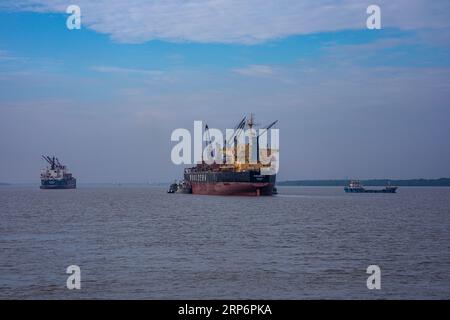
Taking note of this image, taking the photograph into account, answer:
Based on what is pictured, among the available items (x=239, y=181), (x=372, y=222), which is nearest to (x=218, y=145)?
(x=239, y=181)

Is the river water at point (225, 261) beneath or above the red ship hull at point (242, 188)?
beneath

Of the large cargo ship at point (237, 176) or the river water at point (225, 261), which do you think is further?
the large cargo ship at point (237, 176)

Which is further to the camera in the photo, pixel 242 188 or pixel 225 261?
pixel 242 188

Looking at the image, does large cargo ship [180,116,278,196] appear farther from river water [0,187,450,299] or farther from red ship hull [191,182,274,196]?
river water [0,187,450,299]

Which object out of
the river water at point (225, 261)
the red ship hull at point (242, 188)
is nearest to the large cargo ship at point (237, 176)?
the red ship hull at point (242, 188)

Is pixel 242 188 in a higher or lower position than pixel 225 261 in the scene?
higher

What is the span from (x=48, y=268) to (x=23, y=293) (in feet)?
23.5

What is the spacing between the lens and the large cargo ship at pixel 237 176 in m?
133

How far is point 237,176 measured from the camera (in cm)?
13425

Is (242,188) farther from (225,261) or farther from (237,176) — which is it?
(225,261)

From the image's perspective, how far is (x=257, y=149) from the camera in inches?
6009

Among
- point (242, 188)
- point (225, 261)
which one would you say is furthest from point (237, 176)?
point (225, 261)

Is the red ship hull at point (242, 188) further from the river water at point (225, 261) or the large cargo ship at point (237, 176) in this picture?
the river water at point (225, 261)
